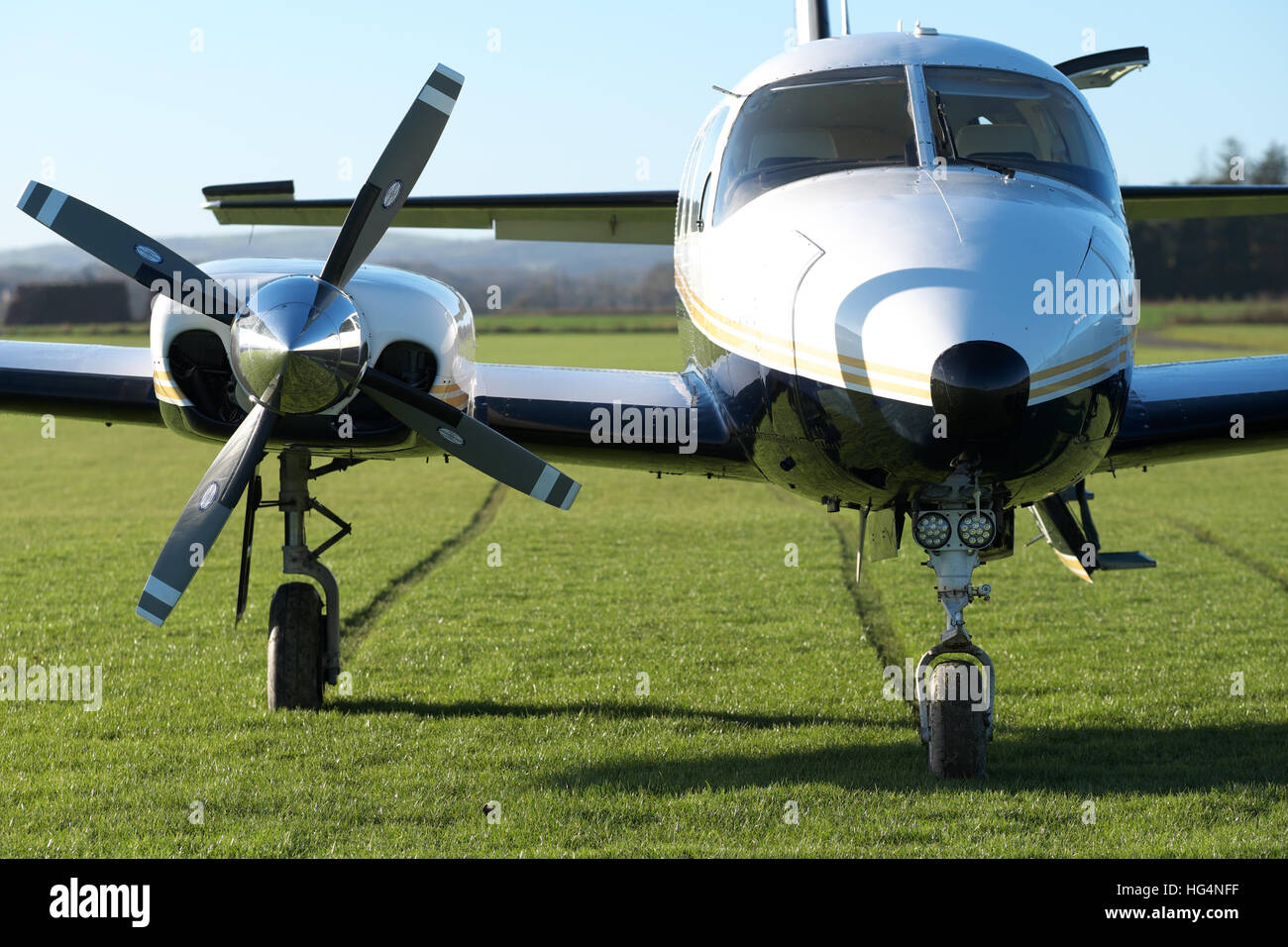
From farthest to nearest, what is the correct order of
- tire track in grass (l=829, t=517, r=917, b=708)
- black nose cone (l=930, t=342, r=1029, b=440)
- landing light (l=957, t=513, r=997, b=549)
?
tire track in grass (l=829, t=517, r=917, b=708), landing light (l=957, t=513, r=997, b=549), black nose cone (l=930, t=342, r=1029, b=440)

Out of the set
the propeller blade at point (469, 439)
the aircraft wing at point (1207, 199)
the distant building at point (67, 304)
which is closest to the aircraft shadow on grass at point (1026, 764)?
the propeller blade at point (469, 439)

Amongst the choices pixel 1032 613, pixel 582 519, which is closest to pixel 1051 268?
pixel 1032 613

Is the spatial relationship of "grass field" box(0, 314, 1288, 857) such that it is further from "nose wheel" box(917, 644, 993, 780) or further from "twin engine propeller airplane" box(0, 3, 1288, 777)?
"twin engine propeller airplane" box(0, 3, 1288, 777)

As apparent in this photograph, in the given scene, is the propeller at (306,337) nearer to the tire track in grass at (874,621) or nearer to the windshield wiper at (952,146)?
the windshield wiper at (952,146)

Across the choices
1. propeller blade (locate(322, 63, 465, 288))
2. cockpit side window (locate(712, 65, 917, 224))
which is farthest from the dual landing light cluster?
propeller blade (locate(322, 63, 465, 288))

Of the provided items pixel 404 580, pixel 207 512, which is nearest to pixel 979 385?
pixel 207 512

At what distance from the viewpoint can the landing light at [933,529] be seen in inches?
229

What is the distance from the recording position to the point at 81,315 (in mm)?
87562

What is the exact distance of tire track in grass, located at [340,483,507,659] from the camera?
11020mm

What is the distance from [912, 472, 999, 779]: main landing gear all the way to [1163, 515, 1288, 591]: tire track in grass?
7.85 m

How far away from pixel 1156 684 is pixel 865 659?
6.62 feet

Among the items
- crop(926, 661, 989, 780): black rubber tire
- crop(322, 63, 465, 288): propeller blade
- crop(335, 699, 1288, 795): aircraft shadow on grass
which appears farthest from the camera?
crop(322, 63, 465, 288): propeller blade

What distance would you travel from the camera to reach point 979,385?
16.0ft

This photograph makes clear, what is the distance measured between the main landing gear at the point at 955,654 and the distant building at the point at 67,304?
87.7 metres
